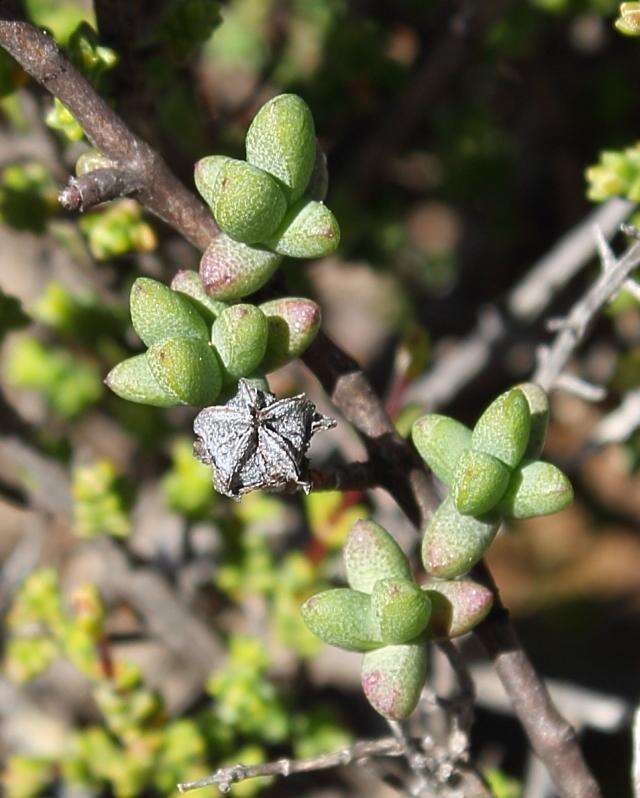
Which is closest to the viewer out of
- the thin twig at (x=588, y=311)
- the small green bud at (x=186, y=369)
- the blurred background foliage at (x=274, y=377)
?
the small green bud at (x=186, y=369)

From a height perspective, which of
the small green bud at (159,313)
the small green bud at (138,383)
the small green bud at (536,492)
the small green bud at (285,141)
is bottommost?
the small green bud at (138,383)

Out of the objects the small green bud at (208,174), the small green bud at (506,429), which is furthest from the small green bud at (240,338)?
the small green bud at (506,429)

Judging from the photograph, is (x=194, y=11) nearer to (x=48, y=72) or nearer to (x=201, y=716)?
(x=48, y=72)

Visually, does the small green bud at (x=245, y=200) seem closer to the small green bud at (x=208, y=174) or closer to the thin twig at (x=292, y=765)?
the small green bud at (x=208, y=174)

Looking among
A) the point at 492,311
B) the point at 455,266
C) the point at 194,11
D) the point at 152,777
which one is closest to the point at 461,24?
the point at 492,311

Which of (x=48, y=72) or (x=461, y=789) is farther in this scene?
(x=461, y=789)

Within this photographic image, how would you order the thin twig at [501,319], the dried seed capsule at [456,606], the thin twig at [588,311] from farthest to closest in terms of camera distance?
the thin twig at [501,319]
the thin twig at [588,311]
the dried seed capsule at [456,606]

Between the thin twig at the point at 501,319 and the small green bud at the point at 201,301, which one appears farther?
the thin twig at the point at 501,319

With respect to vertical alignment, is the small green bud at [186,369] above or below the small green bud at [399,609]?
above
